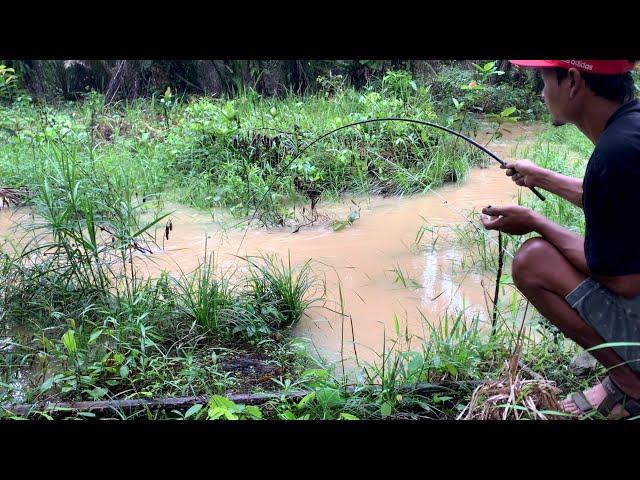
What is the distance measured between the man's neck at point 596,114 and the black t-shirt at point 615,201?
11 cm

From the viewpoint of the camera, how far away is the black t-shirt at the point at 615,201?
197 centimetres

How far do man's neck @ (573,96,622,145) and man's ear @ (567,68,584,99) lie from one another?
2.4 inches

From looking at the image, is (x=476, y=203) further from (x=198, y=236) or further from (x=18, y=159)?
(x=18, y=159)

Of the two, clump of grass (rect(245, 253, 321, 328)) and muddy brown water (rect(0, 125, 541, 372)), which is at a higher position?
clump of grass (rect(245, 253, 321, 328))

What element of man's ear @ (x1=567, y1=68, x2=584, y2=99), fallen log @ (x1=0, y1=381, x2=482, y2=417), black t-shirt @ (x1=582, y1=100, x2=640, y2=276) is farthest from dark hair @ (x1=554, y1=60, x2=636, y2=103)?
fallen log @ (x1=0, y1=381, x2=482, y2=417)

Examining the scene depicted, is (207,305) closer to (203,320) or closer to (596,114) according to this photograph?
(203,320)

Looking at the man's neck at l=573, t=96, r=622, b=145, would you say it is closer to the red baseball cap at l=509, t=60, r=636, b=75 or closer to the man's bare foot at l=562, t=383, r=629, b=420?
the red baseball cap at l=509, t=60, r=636, b=75

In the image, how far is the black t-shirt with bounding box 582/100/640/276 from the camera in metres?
1.97

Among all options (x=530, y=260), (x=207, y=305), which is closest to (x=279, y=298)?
(x=207, y=305)

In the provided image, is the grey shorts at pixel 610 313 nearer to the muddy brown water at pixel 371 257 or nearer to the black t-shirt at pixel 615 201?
the black t-shirt at pixel 615 201

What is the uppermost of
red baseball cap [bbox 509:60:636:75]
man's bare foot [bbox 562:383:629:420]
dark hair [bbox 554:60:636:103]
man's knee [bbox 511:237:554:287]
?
red baseball cap [bbox 509:60:636:75]

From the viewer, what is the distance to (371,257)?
4387 mm
